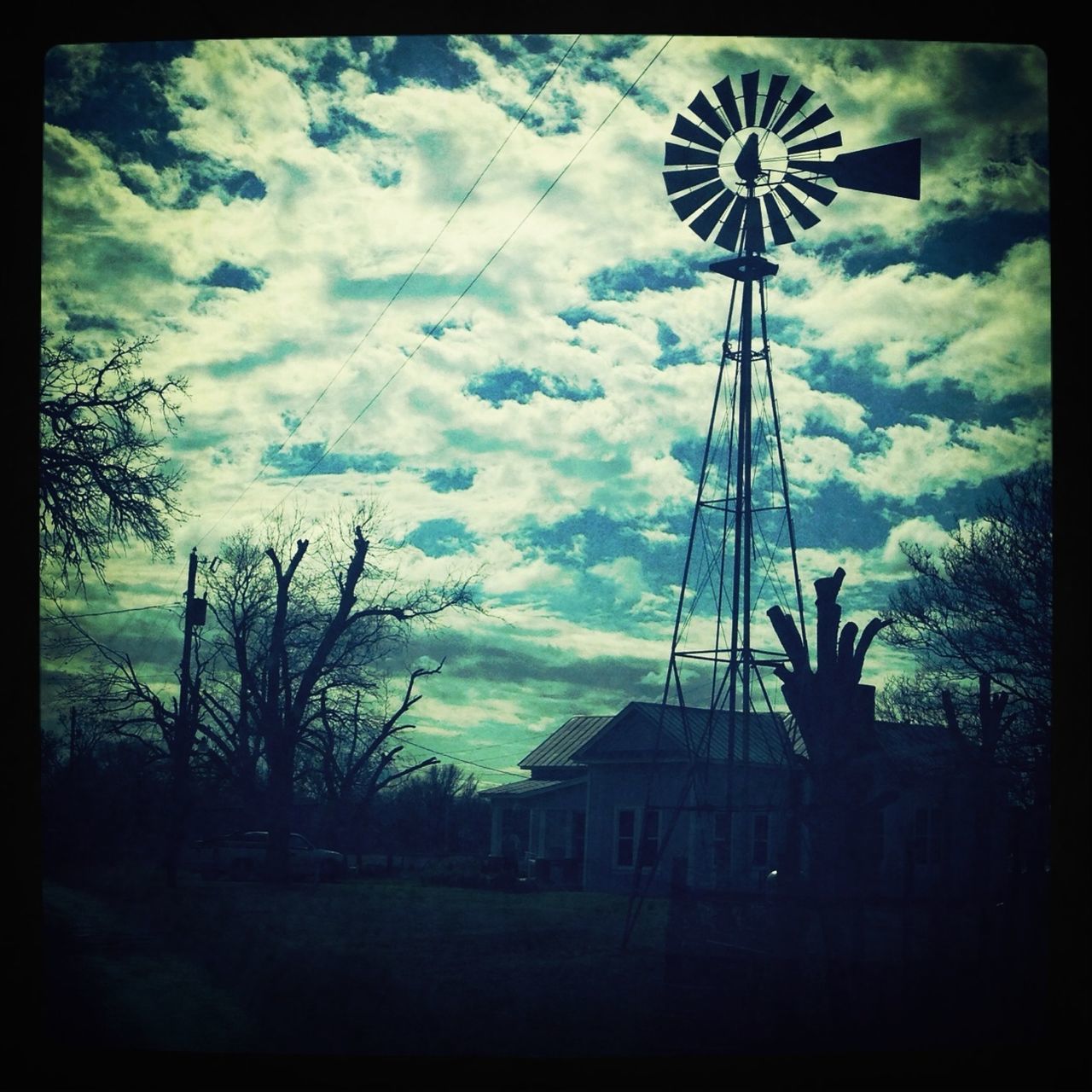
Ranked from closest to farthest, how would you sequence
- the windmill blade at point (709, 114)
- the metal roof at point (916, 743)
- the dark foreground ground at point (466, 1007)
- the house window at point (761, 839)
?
1. the dark foreground ground at point (466, 1007)
2. the windmill blade at point (709, 114)
3. the metal roof at point (916, 743)
4. the house window at point (761, 839)

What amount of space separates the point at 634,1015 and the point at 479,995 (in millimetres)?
993

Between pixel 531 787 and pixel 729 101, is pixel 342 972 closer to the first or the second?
pixel 531 787

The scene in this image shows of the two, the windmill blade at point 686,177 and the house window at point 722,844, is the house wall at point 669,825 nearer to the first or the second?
the house window at point 722,844

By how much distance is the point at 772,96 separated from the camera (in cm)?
799

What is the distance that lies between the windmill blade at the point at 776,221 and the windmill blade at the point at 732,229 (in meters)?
0.20

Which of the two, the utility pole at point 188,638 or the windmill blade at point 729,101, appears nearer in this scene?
the windmill blade at point 729,101

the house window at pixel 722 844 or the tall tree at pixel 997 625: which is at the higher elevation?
the tall tree at pixel 997 625

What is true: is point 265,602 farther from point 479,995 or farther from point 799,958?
point 799,958

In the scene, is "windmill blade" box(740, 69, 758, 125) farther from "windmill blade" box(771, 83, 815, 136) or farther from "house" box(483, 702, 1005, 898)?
"house" box(483, 702, 1005, 898)

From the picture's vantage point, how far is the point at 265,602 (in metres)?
11.0

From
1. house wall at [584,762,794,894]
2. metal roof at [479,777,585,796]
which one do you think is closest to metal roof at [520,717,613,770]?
metal roof at [479,777,585,796]

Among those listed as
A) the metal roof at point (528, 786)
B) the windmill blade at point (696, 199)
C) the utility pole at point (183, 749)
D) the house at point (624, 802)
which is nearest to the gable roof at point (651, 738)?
the house at point (624, 802)

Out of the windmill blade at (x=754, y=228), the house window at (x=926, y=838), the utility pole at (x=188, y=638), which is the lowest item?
the house window at (x=926, y=838)

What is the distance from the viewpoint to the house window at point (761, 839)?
1260 cm
